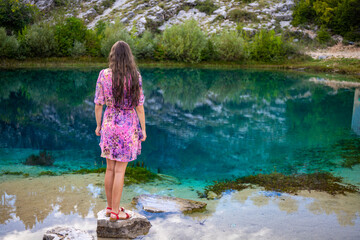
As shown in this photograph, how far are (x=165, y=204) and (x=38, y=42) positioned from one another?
49321 mm

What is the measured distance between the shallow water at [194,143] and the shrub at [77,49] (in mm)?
24032

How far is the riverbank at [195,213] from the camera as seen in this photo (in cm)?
548

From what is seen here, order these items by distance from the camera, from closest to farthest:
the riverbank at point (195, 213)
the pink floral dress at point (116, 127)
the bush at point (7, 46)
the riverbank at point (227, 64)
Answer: the pink floral dress at point (116, 127) → the riverbank at point (195, 213) → the bush at point (7, 46) → the riverbank at point (227, 64)

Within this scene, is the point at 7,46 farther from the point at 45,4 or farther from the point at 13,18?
the point at 45,4

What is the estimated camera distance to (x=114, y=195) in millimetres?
5168

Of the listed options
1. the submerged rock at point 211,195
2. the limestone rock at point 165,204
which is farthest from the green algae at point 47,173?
the submerged rock at point 211,195

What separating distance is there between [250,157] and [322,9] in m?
72.6

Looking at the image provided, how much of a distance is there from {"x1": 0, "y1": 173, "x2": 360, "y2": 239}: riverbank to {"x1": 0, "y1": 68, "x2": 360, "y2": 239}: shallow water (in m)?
0.03

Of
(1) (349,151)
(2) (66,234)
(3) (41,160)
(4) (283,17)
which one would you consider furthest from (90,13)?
(2) (66,234)

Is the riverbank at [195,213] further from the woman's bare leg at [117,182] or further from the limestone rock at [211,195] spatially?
the woman's bare leg at [117,182]

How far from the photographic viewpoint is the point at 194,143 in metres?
13.3

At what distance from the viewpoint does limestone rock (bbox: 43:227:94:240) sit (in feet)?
15.6

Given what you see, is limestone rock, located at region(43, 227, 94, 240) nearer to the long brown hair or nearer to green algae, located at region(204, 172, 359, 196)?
the long brown hair

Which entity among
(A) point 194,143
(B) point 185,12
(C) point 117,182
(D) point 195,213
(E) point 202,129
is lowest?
(E) point 202,129
